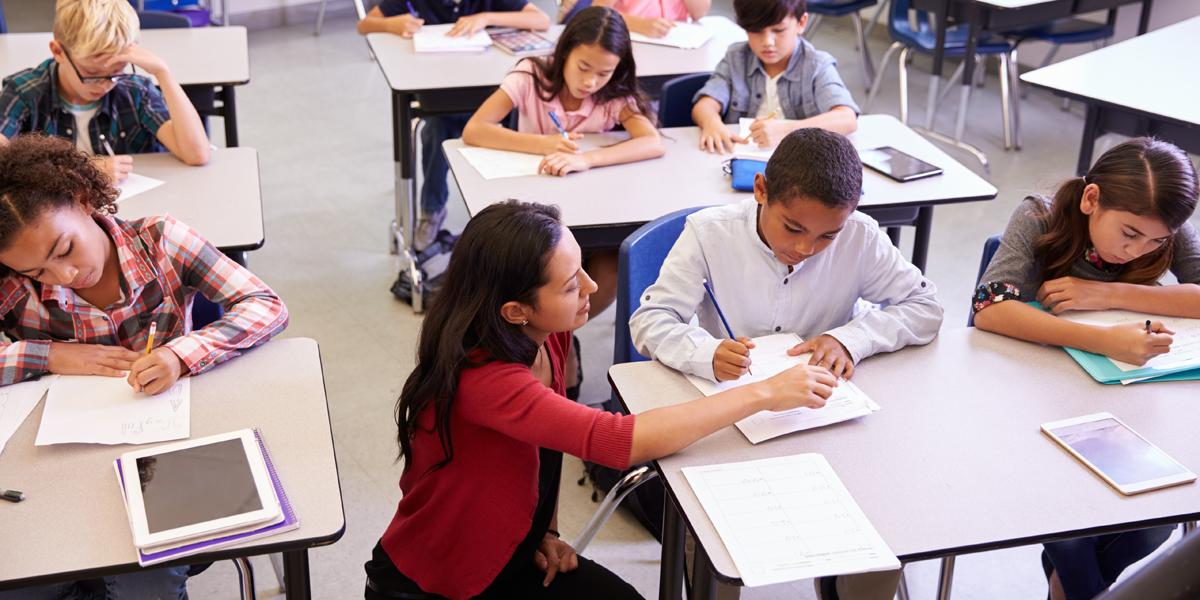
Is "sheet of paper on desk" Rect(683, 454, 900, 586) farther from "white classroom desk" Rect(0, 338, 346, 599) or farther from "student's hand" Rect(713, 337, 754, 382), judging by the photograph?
"white classroom desk" Rect(0, 338, 346, 599)

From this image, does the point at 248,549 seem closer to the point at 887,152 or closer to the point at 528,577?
the point at 528,577

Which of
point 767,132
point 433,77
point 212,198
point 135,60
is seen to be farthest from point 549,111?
point 135,60

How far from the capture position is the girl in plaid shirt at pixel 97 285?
1.38 m

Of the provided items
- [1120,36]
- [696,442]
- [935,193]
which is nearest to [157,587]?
[696,442]

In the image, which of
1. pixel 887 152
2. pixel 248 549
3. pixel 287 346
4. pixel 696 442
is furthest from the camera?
pixel 887 152

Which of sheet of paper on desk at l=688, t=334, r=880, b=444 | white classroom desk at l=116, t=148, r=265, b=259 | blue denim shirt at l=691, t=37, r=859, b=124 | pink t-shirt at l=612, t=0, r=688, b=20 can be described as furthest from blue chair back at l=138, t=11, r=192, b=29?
sheet of paper on desk at l=688, t=334, r=880, b=444

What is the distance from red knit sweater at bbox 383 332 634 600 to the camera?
4.19 ft

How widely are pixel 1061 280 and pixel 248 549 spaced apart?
139cm

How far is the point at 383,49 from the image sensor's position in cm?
314

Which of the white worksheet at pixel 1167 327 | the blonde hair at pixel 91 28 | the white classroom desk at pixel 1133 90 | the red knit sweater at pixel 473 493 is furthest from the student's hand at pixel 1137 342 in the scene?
the blonde hair at pixel 91 28

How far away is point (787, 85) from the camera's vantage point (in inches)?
105

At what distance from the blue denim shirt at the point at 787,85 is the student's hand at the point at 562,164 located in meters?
0.55

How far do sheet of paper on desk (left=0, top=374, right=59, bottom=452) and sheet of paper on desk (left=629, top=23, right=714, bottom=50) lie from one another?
229 centimetres

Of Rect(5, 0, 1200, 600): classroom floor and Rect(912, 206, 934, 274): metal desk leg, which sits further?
Rect(912, 206, 934, 274): metal desk leg
